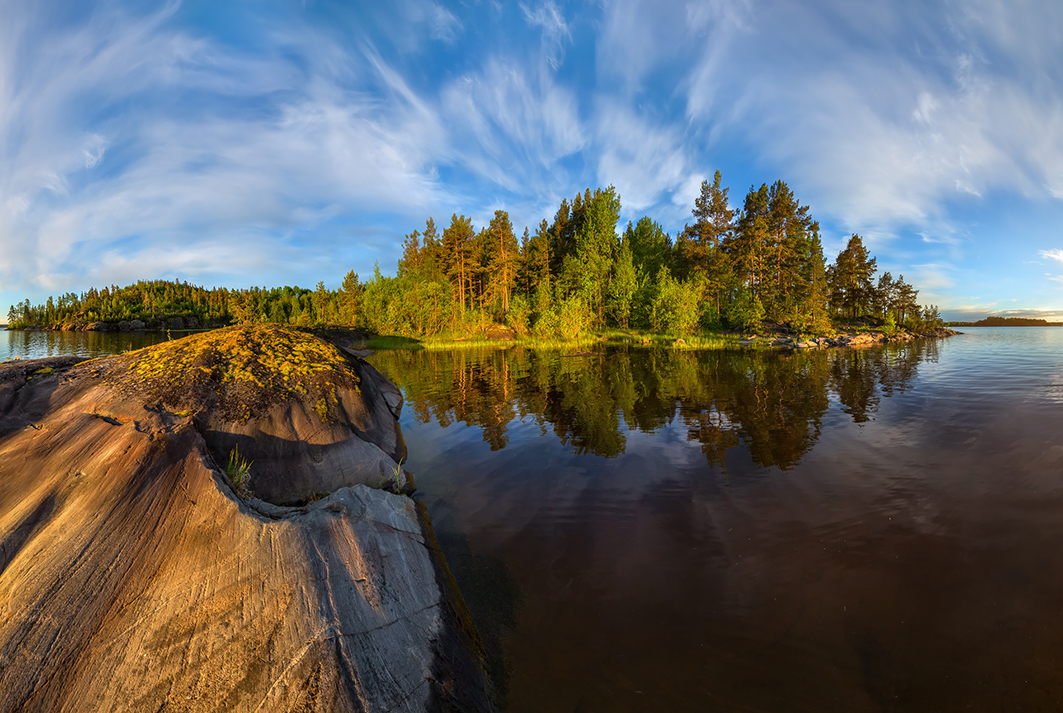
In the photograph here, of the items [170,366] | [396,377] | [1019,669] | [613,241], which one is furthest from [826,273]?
[170,366]

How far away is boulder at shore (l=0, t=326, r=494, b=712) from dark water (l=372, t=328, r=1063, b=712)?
1253mm

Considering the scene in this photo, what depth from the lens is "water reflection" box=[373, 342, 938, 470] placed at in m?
11.3

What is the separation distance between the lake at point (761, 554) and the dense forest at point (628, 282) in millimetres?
38566

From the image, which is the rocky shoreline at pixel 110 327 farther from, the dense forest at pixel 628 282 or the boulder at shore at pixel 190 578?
the boulder at shore at pixel 190 578

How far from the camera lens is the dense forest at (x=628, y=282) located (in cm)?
5275

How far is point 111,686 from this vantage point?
2797 mm

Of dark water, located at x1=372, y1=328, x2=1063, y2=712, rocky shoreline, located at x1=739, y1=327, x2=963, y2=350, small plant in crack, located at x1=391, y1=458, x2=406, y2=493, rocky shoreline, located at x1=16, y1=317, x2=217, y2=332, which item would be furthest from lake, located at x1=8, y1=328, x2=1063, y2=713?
rocky shoreline, located at x1=16, y1=317, x2=217, y2=332

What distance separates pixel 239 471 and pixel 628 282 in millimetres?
58180

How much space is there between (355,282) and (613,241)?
47.7 metres

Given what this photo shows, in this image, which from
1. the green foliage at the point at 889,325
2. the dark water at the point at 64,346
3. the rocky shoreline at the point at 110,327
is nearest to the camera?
the dark water at the point at 64,346

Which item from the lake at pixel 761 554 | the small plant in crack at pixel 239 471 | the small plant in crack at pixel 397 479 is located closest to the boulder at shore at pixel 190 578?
the small plant in crack at pixel 239 471

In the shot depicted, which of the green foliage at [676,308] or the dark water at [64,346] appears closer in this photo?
the dark water at [64,346]

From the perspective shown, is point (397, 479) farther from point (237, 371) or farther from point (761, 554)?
point (761, 554)

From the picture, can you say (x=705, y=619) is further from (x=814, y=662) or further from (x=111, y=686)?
(x=111, y=686)
